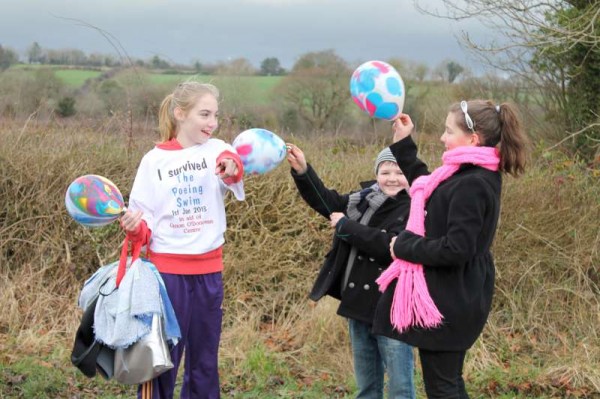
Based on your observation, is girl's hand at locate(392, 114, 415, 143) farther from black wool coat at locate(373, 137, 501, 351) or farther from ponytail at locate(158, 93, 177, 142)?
ponytail at locate(158, 93, 177, 142)

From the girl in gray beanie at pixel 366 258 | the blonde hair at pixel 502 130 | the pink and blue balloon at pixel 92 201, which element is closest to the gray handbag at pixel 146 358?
the pink and blue balloon at pixel 92 201

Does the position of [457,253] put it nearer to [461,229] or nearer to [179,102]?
[461,229]

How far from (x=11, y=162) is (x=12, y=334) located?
1.86 metres

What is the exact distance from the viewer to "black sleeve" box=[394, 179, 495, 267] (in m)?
3.21

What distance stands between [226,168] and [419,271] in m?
1.00

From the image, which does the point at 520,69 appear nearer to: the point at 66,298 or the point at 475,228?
the point at 66,298

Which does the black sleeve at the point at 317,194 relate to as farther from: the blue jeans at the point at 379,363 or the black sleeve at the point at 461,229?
A: the black sleeve at the point at 461,229

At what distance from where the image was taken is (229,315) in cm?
669

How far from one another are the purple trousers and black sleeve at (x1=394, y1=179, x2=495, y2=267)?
1.09 meters

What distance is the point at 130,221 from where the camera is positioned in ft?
A: 11.8

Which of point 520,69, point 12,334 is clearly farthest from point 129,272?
point 520,69

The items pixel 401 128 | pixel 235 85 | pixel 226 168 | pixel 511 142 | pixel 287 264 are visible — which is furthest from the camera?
pixel 235 85

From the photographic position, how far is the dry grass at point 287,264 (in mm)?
5891

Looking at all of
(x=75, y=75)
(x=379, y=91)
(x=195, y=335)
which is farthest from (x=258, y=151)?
(x=75, y=75)
